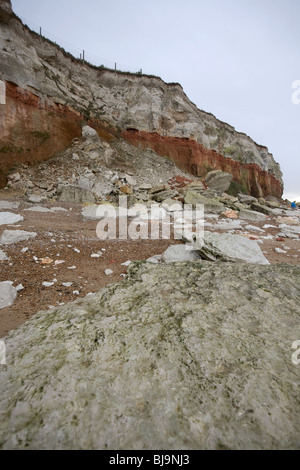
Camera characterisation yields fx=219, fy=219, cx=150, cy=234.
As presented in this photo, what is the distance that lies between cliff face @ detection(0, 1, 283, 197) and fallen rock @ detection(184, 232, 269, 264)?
13.3 metres

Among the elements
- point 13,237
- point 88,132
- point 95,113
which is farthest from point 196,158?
point 13,237

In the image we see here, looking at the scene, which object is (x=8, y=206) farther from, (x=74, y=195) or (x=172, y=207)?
(x=172, y=207)

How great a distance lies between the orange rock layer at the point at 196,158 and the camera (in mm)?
21375

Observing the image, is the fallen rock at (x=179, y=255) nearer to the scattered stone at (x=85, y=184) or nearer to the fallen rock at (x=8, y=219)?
the fallen rock at (x=8, y=219)

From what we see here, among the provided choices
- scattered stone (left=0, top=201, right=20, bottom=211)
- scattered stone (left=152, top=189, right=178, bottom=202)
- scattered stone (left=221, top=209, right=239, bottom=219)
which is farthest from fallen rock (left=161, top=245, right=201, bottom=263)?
scattered stone (left=152, top=189, right=178, bottom=202)

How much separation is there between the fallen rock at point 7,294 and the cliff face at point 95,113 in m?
12.8

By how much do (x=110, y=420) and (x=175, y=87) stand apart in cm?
2833

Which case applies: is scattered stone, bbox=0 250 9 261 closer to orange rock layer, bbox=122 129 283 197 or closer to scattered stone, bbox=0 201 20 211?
scattered stone, bbox=0 201 20 211

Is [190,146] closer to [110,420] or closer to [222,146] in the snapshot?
[222,146]

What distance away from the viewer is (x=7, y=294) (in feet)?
8.14

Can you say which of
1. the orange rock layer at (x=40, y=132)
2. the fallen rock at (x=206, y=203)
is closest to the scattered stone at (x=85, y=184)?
the orange rock layer at (x=40, y=132)
